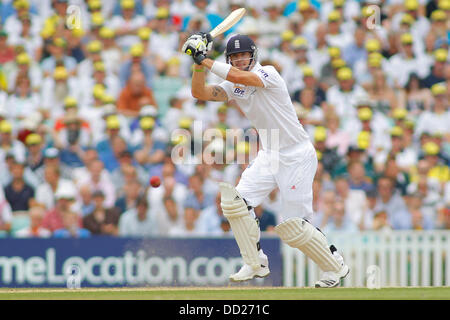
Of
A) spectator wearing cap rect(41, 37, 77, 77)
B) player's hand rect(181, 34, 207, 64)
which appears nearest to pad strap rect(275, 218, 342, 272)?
player's hand rect(181, 34, 207, 64)

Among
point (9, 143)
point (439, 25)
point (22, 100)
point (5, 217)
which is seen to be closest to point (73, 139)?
point (9, 143)

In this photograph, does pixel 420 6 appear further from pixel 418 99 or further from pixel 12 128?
pixel 12 128

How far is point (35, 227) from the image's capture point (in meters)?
12.2

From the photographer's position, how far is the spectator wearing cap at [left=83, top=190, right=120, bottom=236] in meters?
12.2

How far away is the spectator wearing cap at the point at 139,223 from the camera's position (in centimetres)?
1209

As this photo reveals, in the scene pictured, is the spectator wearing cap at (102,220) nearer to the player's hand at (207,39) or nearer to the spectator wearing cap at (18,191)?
the spectator wearing cap at (18,191)

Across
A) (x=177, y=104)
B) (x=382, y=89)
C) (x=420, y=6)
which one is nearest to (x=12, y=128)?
(x=177, y=104)

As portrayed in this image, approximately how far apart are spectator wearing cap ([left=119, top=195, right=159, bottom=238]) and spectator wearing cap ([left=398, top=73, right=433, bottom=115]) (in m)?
4.44

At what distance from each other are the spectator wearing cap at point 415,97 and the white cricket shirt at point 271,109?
19.1 ft

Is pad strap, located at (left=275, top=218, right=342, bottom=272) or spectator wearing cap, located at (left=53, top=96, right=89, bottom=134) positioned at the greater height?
spectator wearing cap, located at (left=53, top=96, right=89, bottom=134)

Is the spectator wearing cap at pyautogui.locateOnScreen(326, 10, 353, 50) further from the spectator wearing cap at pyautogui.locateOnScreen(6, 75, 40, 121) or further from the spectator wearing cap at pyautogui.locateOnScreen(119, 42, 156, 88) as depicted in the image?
the spectator wearing cap at pyautogui.locateOnScreen(6, 75, 40, 121)

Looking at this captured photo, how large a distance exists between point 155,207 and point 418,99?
460 cm

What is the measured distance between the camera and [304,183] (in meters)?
8.88

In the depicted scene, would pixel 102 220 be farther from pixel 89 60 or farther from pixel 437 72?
pixel 437 72
